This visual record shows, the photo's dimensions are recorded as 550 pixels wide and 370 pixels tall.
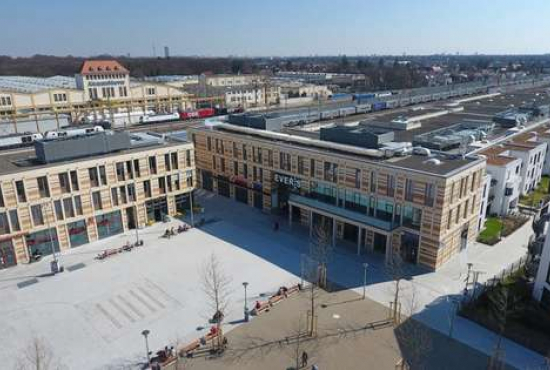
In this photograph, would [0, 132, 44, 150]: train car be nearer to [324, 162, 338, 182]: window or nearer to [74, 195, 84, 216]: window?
[74, 195, 84, 216]: window

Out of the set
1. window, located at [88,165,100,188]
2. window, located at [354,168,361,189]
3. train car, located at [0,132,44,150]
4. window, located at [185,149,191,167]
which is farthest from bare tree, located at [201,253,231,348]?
train car, located at [0,132,44,150]

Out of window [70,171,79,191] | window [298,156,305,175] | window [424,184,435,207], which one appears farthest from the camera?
window [298,156,305,175]

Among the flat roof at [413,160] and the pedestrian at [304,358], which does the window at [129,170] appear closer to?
the flat roof at [413,160]

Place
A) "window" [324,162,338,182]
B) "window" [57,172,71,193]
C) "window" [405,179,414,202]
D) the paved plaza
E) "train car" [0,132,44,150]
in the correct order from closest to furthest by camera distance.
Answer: the paved plaza, "window" [405,179,414,202], "window" [57,172,71,193], "window" [324,162,338,182], "train car" [0,132,44,150]

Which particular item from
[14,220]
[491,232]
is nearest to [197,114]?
[14,220]

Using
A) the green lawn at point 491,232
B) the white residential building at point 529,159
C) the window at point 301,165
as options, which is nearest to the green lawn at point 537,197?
the white residential building at point 529,159

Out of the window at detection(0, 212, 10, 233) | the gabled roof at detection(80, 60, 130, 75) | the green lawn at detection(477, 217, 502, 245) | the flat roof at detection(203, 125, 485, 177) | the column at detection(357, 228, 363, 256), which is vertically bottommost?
the green lawn at detection(477, 217, 502, 245)

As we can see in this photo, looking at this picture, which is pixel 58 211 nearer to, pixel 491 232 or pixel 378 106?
pixel 491 232

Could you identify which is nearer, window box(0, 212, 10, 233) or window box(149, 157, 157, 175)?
window box(0, 212, 10, 233)
